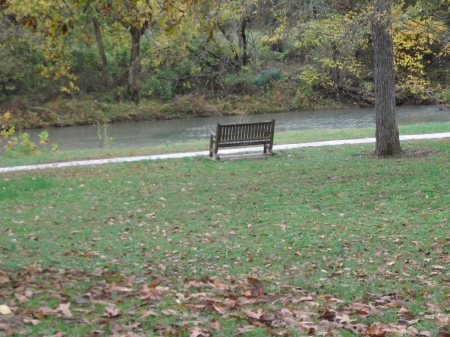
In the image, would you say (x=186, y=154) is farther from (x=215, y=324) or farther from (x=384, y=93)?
(x=215, y=324)

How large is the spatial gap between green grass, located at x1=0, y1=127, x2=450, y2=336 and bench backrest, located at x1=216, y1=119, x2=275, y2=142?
136cm

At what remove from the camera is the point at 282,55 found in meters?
39.7

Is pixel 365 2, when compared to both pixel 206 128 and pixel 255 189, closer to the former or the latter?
pixel 255 189

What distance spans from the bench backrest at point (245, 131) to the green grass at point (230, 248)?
136 centimetres

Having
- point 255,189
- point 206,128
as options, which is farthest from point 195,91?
point 255,189

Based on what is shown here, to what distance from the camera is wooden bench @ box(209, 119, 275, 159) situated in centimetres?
1477

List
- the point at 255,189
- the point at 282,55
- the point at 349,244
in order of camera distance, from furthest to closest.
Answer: the point at 282,55
the point at 255,189
the point at 349,244

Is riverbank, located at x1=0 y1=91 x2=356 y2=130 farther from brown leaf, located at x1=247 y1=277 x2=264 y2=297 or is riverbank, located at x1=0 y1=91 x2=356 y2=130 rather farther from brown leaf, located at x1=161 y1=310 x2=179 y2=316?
Result: brown leaf, located at x1=161 y1=310 x2=179 y2=316

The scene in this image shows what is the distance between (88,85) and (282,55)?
1320 cm

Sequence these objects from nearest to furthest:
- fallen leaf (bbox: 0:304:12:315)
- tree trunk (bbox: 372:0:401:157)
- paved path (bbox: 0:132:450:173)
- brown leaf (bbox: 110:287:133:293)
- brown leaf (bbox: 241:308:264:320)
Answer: fallen leaf (bbox: 0:304:12:315)
brown leaf (bbox: 241:308:264:320)
brown leaf (bbox: 110:287:133:293)
tree trunk (bbox: 372:0:401:157)
paved path (bbox: 0:132:450:173)

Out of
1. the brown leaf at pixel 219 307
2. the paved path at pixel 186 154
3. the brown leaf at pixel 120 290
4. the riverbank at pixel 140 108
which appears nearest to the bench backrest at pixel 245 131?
the paved path at pixel 186 154

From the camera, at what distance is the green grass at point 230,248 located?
4.96 m

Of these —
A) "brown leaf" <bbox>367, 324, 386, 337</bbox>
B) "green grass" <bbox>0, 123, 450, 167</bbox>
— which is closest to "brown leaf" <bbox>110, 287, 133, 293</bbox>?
"brown leaf" <bbox>367, 324, 386, 337</bbox>

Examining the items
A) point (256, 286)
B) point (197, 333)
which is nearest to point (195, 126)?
point (256, 286)
